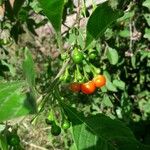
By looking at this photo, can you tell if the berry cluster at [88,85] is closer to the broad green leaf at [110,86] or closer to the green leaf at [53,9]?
the green leaf at [53,9]

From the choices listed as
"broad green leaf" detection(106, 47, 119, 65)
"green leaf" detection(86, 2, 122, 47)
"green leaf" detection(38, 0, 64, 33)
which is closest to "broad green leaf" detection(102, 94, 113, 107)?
"broad green leaf" detection(106, 47, 119, 65)

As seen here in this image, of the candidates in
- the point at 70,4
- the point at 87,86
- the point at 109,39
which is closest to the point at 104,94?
the point at 109,39

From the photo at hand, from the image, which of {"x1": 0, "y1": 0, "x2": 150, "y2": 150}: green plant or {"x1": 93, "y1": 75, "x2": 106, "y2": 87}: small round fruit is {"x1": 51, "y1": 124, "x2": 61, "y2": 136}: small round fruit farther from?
{"x1": 93, "y1": 75, "x2": 106, "y2": 87}: small round fruit

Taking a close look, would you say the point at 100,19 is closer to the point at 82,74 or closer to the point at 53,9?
the point at 53,9

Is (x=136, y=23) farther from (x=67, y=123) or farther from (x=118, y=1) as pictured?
(x=67, y=123)

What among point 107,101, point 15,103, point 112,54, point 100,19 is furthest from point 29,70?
point 107,101

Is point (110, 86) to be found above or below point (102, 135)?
below

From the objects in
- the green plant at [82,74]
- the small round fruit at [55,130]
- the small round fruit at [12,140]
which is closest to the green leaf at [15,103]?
the green plant at [82,74]
